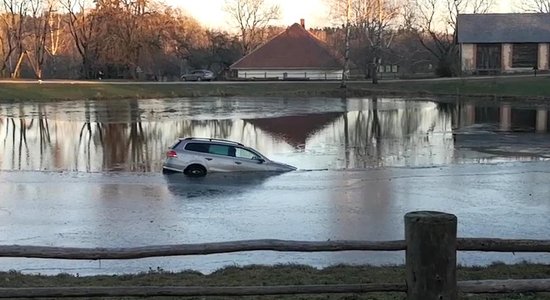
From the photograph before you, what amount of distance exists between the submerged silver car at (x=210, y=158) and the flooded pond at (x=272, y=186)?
76 cm

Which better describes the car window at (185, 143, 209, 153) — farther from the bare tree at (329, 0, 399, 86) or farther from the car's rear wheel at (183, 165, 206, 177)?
the bare tree at (329, 0, 399, 86)

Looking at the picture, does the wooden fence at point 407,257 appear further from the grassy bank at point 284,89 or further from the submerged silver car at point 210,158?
the grassy bank at point 284,89

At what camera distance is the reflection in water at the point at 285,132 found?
31.3 metres

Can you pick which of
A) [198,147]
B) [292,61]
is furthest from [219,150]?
[292,61]

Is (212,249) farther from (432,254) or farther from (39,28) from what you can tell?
(39,28)

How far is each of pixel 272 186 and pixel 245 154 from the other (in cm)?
336

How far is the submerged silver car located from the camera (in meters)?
26.2

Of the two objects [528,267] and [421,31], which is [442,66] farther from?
[528,267]

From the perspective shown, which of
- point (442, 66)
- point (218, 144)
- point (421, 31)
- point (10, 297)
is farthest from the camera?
point (421, 31)

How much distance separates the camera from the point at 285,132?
42.8 m

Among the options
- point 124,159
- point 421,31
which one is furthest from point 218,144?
point 421,31

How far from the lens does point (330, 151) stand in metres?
34.1

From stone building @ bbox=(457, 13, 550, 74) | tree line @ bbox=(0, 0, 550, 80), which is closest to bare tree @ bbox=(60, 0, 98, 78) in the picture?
tree line @ bbox=(0, 0, 550, 80)

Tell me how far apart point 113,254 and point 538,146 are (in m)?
32.3
